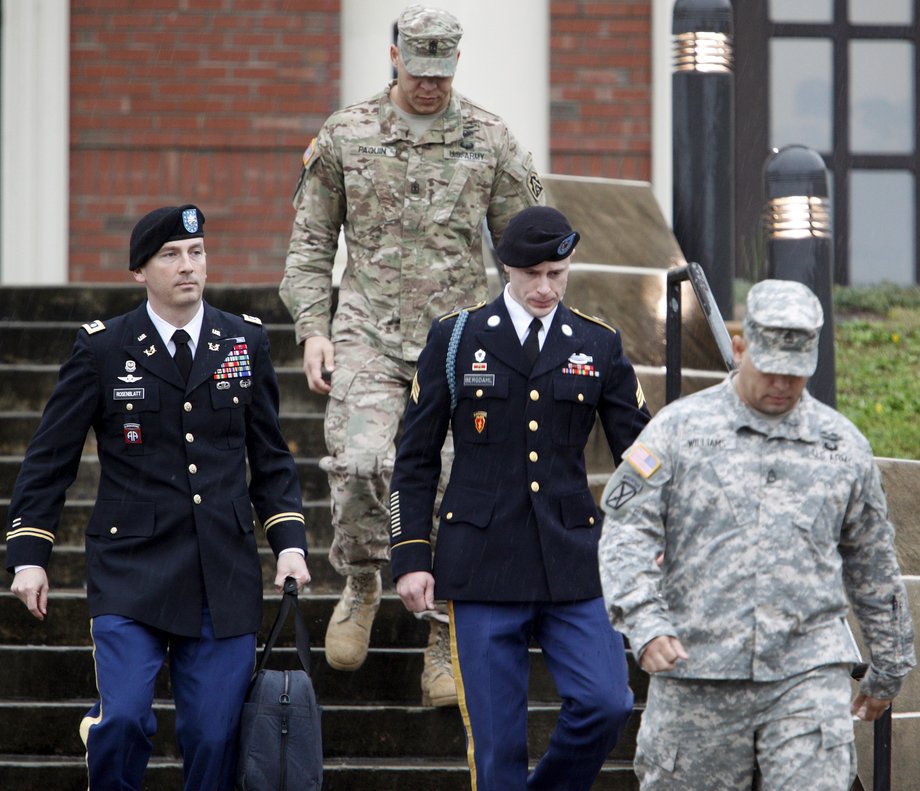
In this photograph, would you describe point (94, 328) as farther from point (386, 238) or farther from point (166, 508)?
point (386, 238)

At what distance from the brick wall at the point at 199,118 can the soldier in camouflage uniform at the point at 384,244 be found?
515cm

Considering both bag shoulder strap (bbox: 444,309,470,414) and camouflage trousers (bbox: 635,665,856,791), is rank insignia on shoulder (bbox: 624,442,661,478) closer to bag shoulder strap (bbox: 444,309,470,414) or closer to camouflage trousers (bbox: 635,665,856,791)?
camouflage trousers (bbox: 635,665,856,791)

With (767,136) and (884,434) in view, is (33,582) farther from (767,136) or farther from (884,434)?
(767,136)

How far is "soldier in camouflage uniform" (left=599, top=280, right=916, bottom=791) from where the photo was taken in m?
4.08

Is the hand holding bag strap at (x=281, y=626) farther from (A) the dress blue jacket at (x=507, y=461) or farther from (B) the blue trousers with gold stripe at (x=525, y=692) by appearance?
(B) the blue trousers with gold stripe at (x=525, y=692)

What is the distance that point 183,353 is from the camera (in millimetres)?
5020

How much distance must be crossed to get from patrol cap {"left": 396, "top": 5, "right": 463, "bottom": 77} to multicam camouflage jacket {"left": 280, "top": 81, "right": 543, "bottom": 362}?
0.75 feet

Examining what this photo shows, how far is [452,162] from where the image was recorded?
235 inches

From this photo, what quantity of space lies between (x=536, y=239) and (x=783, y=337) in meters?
1.02

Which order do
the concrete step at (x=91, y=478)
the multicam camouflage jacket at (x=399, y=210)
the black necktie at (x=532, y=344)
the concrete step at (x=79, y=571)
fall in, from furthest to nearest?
the concrete step at (x=91, y=478)
the concrete step at (x=79, y=571)
the multicam camouflage jacket at (x=399, y=210)
the black necktie at (x=532, y=344)

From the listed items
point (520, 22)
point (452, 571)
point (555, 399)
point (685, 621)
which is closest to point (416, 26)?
point (555, 399)

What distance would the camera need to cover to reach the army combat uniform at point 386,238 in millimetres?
5902

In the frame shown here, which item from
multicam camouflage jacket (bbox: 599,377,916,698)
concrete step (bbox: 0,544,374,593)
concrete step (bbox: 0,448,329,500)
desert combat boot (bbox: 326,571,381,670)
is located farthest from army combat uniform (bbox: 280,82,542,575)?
multicam camouflage jacket (bbox: 599,377,916,698)

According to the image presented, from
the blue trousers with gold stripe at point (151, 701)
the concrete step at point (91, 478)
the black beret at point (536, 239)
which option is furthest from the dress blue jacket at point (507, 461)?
the concrete step at point (91, 478)
